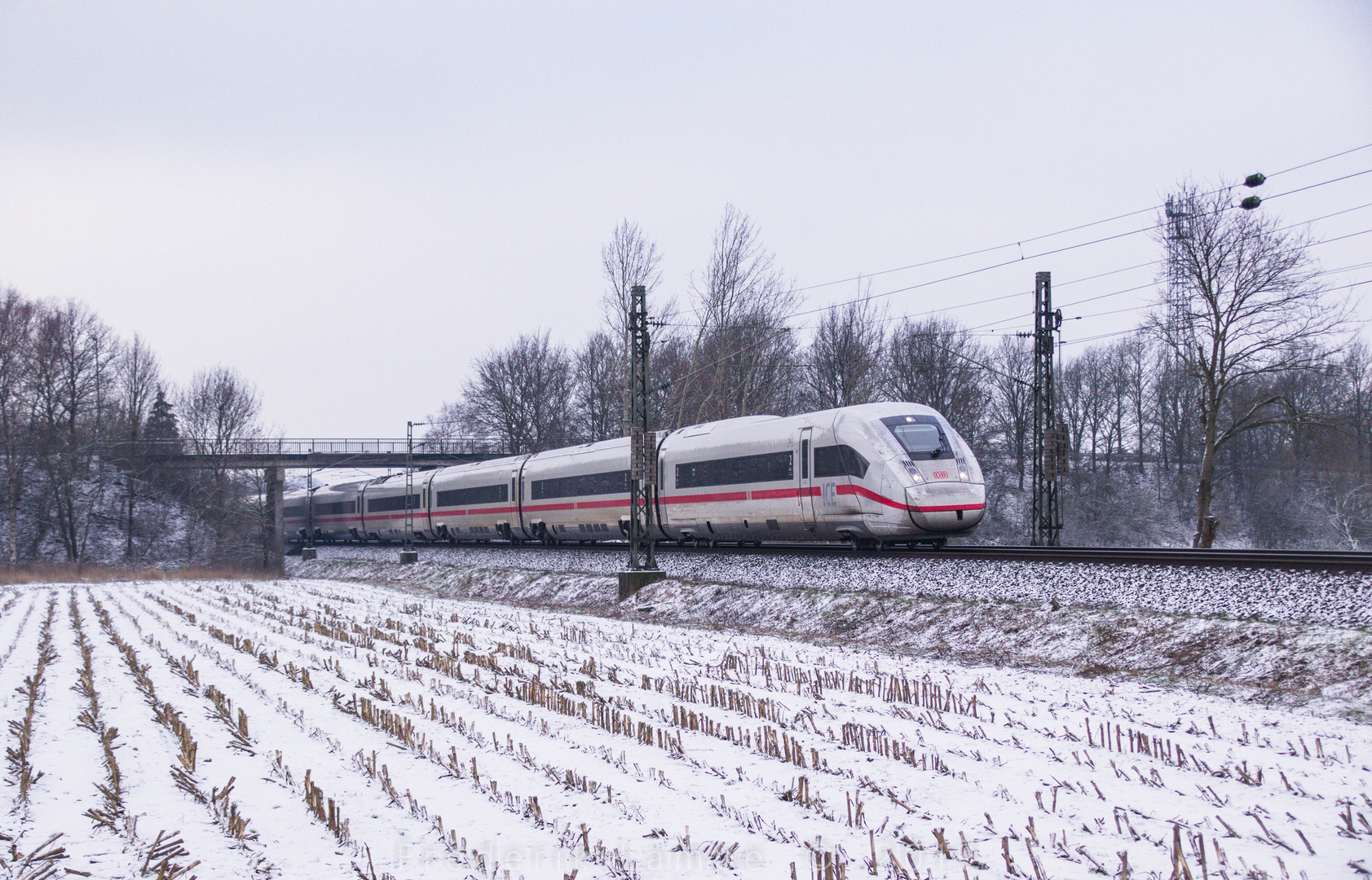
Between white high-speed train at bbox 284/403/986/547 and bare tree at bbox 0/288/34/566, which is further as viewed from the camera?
bare tree at bbox 0/288/34/566

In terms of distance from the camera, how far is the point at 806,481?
822 inches

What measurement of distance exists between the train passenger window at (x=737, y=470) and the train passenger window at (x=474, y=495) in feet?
44.2

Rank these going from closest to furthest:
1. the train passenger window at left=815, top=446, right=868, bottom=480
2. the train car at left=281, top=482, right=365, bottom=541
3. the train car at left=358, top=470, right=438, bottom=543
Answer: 1. the train passenger window at left=815, top=446, right=868, bottom=480
2. the train car at left=358, top=470, right=438, bottom=543
3. the train car at left=281, top=482, right=365, bottom=541

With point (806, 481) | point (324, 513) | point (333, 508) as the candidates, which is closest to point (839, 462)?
point (806, 481)

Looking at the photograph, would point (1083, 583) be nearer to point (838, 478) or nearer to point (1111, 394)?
point (838, 478)

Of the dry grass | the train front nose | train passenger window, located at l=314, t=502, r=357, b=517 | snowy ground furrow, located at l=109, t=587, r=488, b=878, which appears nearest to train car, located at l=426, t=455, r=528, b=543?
the dry grass


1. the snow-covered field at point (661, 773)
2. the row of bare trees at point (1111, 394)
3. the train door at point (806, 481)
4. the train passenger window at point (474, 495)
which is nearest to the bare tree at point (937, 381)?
the row of bare trees at point (1111, 394)

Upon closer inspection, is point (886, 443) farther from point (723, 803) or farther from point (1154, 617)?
point (723, 803)

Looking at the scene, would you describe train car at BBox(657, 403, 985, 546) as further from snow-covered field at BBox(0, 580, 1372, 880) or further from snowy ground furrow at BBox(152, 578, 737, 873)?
snowy ground furrow at BBox(152, 578, 737, 873)

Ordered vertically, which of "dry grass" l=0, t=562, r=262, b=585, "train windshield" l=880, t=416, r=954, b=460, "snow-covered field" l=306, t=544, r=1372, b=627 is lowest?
"dry grass" l=0, t=562, r=262, b=585

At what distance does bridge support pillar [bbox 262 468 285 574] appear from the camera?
5538cm

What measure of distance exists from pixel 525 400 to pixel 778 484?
51.8 m

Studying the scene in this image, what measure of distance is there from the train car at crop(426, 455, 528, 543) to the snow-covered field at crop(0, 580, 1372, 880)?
24392 millimetres

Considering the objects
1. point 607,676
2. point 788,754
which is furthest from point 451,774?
point 607,676
